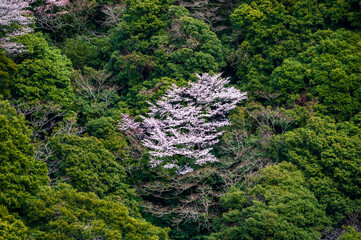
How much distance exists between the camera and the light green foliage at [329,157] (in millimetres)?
15953

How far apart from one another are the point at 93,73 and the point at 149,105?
4.55 metres

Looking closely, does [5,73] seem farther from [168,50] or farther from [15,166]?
[168,50]

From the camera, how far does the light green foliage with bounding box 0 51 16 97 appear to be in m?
18.6

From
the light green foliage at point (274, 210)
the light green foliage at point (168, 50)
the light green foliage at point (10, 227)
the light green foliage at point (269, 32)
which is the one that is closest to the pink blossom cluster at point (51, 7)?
the light green foliage at point (168, 50)

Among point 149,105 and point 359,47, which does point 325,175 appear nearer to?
point 359,47

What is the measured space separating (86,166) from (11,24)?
8.56 m

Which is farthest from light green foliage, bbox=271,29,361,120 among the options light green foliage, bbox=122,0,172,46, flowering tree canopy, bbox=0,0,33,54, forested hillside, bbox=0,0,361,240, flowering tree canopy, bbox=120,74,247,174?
flowering tree canopy, bbox=0,0,33,54

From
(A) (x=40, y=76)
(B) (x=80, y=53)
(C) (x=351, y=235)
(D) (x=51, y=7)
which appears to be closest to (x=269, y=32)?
(B) (x=80, y=53)

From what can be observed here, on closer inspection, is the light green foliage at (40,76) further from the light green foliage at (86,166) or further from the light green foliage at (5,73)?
the light green foliage at (86,166)

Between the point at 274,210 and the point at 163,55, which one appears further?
the point at 163,55

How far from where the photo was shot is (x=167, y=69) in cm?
2184

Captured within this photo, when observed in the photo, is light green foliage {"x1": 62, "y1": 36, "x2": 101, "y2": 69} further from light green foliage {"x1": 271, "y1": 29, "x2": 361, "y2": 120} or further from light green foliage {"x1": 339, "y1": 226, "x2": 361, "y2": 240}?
light green foliage {"x1": 339, "y1": 226, "x2": 361, "y2": 240}

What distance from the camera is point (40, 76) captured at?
66.6 ft

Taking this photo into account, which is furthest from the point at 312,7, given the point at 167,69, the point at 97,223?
the point at 97,223
